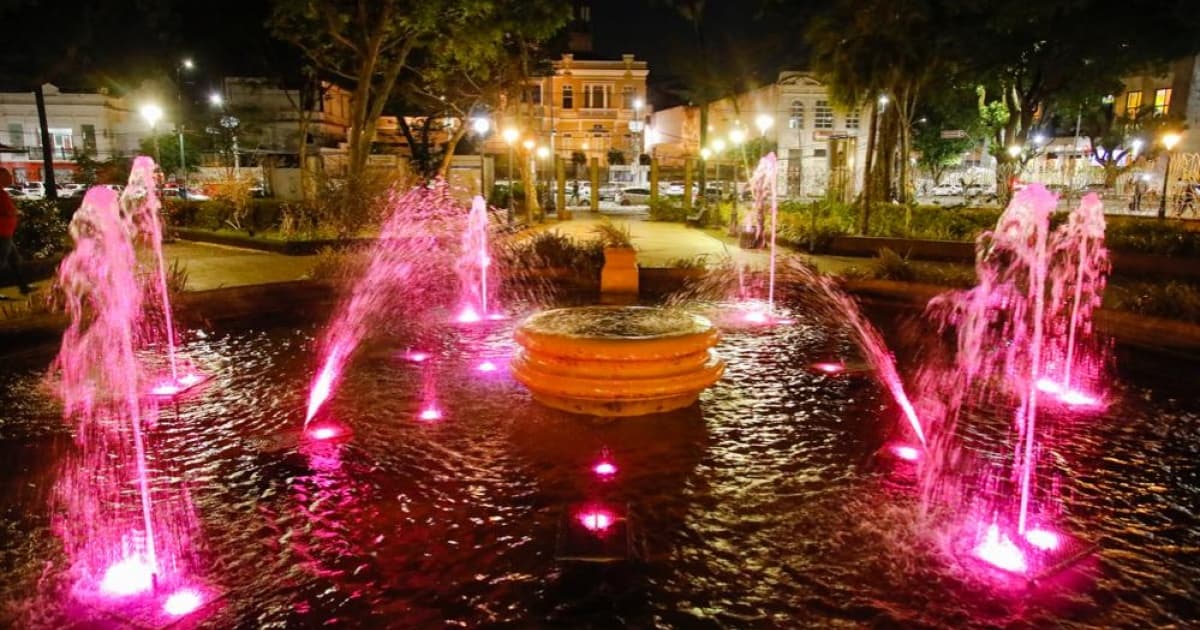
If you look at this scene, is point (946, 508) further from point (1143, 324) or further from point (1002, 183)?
point (1002, 183)

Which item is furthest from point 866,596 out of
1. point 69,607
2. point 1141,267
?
point 1141,267

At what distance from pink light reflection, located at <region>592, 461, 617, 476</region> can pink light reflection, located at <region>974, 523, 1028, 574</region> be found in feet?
8.01

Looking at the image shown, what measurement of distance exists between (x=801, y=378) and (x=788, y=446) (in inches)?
84.5

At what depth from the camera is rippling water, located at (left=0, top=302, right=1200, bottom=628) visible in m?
4.04

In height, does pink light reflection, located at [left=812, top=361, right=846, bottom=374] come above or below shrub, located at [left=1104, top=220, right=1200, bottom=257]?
below

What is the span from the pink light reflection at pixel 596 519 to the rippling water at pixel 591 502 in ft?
0.51

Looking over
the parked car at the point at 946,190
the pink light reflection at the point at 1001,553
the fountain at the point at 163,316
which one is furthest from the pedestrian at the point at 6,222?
the parked car at the point at 946,190

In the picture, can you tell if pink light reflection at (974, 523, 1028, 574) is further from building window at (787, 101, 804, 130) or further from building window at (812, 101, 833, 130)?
building window at (812, 101, 833, 130)

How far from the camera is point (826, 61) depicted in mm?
24594

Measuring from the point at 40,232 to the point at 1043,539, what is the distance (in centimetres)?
1848

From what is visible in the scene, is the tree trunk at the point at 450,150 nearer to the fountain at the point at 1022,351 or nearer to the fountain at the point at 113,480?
the fountain at the point at 1022,351

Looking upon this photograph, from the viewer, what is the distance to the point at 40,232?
53.0 ft

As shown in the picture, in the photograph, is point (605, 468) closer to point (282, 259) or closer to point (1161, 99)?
point (282, 259)

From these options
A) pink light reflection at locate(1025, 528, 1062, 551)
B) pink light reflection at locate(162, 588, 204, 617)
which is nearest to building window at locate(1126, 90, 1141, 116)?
pink light reflection at locate(1025, 528, 1062, 551)
